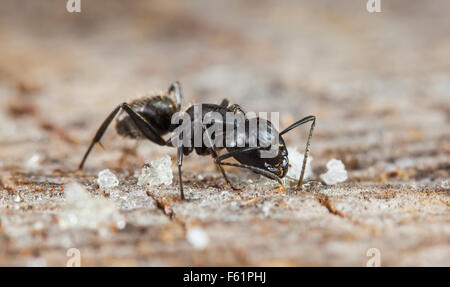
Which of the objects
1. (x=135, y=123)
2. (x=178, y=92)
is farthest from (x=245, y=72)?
(x=135, y=123)

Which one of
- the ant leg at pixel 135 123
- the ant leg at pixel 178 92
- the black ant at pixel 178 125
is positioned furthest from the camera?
the ant leg at pixel 178 92

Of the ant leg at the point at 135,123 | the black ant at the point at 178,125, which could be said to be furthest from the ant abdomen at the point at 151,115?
the ant leg at the point at 135,123

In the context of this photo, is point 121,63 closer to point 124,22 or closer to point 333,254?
point 124,22

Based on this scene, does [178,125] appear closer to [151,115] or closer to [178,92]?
[151,115]

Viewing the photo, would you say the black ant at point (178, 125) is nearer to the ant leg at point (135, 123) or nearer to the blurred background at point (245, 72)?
the ant leg at point (135, 123)

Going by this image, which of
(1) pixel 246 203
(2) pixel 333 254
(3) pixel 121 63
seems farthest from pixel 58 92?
(2) pixel 333 254

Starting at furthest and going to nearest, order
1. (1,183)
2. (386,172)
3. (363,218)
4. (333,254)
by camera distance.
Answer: (386,172) < (1,183) < (363,218) < (333,254)
